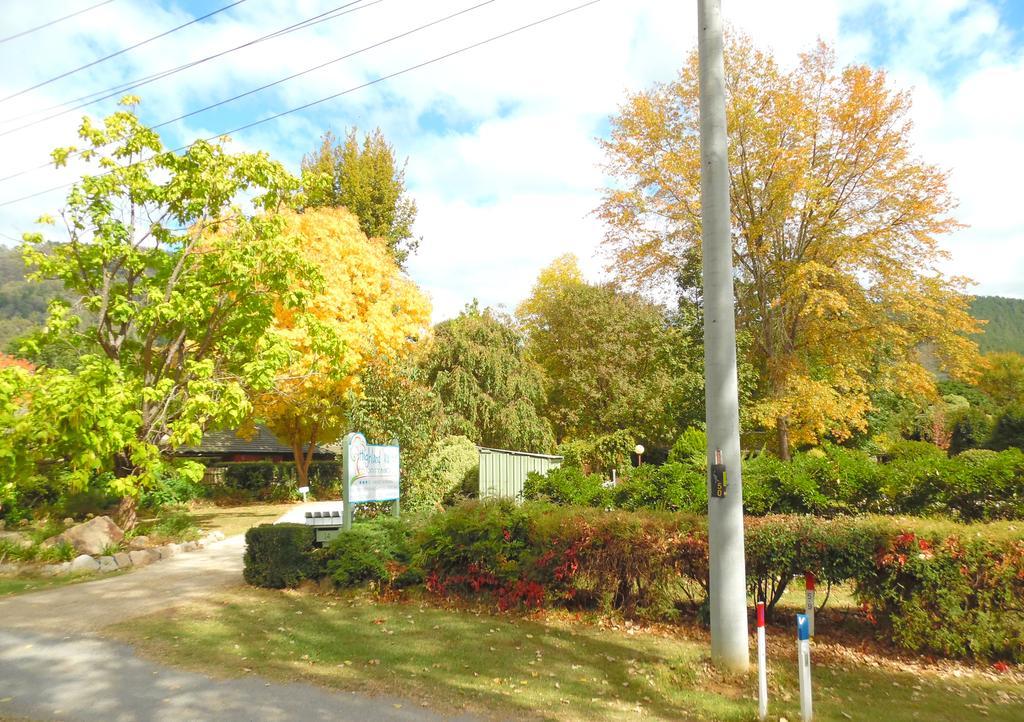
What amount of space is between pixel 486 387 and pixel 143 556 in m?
17.9

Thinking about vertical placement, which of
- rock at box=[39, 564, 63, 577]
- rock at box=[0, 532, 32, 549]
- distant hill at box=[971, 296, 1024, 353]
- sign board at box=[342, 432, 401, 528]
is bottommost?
rock at box=[39, 564, 63, 577]

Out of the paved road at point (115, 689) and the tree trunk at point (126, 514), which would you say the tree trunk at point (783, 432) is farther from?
the paved road at point (115, 689)

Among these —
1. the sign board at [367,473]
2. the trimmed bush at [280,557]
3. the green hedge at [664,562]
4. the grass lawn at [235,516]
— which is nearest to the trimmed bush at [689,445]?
the sign board at [367,473]

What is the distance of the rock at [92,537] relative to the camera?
1209cm

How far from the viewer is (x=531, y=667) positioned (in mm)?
6270

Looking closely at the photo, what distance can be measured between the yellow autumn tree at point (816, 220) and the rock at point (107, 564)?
53.2ft

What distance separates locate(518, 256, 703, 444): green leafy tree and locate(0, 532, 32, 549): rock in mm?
20131

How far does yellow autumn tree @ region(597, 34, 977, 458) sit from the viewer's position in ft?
65.9

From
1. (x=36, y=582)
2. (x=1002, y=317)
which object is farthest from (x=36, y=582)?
(x=1002, y=317)

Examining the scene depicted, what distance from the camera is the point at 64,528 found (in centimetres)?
1347

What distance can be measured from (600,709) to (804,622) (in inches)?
66.3

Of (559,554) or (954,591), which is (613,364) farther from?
(954,591)

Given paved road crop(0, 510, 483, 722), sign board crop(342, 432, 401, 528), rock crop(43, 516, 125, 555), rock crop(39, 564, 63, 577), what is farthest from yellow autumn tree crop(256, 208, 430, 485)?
paved road crop(0, 510, 483, 722)

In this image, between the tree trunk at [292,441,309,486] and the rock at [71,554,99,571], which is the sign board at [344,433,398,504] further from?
the tree trunk at [292,441,309,486]
